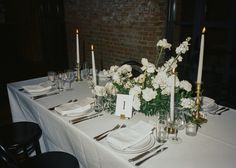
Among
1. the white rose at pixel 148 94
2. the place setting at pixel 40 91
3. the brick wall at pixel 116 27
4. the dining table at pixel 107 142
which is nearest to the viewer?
the dining table at pixel 107 142

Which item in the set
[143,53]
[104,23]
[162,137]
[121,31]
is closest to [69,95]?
[162,137]

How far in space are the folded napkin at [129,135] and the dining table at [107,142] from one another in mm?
37

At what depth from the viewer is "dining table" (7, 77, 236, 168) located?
3.79 feet

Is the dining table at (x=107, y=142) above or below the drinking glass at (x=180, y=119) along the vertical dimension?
below

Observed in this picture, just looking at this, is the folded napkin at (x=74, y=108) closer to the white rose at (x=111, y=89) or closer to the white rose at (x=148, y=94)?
the white rose at (x=111, y=89)

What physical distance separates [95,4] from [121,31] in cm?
85

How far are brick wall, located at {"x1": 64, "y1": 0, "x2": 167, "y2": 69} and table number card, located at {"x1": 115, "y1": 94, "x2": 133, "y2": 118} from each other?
6.55ft

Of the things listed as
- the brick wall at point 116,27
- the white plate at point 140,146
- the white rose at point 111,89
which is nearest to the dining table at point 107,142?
the white plate at point 140,146

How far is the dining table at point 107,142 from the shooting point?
1.15 metres

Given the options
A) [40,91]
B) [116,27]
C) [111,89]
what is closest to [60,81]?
[40,91]

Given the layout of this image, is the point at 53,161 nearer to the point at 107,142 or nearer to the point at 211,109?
the point at 107,142

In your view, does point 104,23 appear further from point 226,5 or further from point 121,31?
point 226,5

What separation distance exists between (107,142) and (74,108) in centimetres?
50

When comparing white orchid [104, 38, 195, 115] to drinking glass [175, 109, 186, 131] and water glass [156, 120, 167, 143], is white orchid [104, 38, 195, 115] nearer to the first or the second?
drinking glass [175, 109, 186, 131]
